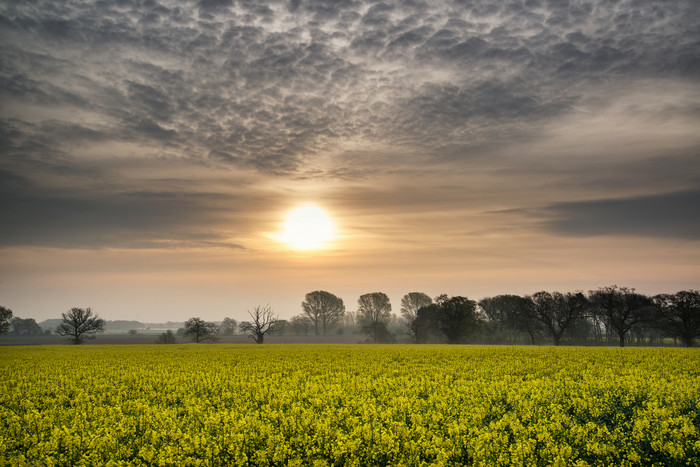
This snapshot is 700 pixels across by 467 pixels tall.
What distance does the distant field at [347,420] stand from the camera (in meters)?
10.9

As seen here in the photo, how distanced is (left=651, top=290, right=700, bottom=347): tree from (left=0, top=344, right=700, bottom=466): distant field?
6676cm

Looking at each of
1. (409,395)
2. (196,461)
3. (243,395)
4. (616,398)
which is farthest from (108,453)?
(616,398)

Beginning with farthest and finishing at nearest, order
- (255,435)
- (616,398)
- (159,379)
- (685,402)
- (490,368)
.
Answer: (490,368)
(159,379)
(616,398)
(685,402)
(255,435)

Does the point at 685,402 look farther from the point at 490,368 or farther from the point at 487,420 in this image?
the point at 490,368

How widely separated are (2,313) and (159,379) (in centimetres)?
10937

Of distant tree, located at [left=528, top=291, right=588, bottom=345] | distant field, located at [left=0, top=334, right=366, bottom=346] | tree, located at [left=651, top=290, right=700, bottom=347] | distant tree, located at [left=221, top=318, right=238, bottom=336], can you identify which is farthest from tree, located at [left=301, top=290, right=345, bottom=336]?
tree, located at [left=651, top=290, right=700, bottom=347]

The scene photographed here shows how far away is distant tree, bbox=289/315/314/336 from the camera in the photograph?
15325 centimetres

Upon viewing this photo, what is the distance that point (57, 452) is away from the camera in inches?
448

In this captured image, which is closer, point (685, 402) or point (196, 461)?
point (196, 461)

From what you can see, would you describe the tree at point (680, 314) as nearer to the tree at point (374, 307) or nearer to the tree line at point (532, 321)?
the tree line at point (532, 321)

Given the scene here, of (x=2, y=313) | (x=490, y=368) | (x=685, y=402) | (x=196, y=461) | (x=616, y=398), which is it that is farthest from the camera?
(x=2, y=313)

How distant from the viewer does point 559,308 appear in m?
89.6

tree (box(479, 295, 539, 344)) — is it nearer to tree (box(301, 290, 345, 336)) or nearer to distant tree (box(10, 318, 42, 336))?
tree (box(301, 290, 345, 336))

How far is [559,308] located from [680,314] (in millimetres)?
20434
